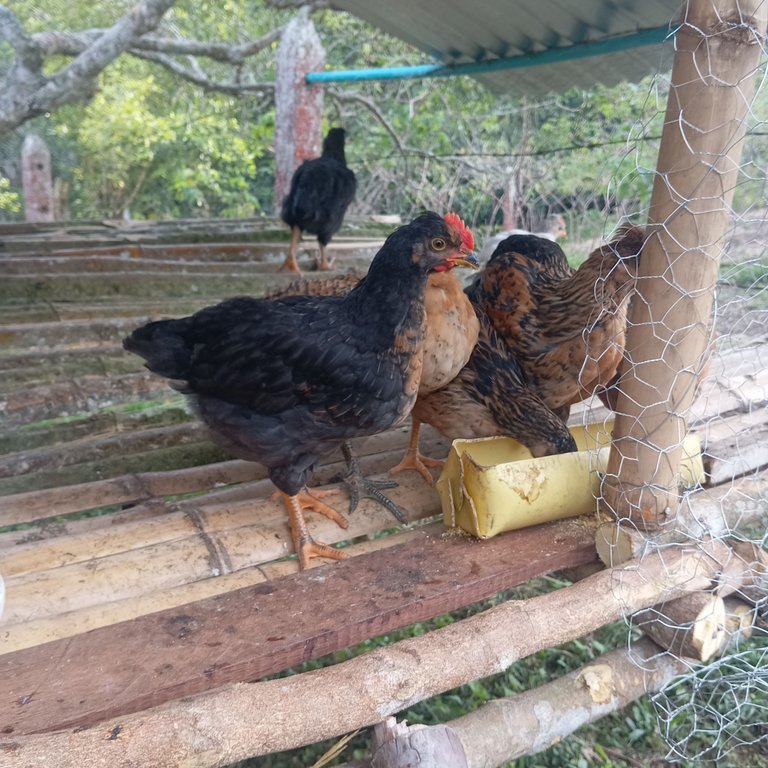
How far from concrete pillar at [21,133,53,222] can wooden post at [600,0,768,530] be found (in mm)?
10350

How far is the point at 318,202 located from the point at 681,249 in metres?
3.37

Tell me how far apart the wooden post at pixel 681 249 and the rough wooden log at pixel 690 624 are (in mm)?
265

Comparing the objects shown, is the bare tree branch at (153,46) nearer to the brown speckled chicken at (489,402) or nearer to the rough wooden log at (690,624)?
the brown speckled chicken at (489,402)

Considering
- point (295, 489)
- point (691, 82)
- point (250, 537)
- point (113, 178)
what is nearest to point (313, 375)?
point (295, 489)

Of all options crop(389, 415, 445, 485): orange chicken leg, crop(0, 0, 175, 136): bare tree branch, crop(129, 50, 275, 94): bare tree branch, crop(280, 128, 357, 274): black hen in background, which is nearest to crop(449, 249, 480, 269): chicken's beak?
crop(389, 415, 445, 485): orange chicken leg

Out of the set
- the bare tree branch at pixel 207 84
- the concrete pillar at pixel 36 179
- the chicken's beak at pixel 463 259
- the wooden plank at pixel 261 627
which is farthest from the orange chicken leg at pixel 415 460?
the concrete pillar at pixel 36 179

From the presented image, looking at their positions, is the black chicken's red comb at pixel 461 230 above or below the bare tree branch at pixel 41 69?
below

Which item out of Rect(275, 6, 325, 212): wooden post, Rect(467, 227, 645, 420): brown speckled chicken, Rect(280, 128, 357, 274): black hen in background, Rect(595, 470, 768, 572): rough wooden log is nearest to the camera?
Rect(595, 470, 768, 572): rough wooden log

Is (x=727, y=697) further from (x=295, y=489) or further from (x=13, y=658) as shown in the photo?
(x=13, y=658)

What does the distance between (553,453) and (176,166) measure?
10.8m

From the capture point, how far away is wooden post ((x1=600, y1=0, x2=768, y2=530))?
154 centimetres

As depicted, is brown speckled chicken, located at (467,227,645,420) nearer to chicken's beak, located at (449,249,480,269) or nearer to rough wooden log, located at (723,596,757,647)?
chicken's beak, located at (449,249,480,269)

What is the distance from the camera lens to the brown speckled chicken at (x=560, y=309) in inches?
89.3

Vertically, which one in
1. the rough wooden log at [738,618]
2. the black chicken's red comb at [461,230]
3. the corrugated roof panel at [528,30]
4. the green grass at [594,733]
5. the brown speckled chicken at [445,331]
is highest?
the corrugated roof panel at [528,30]
